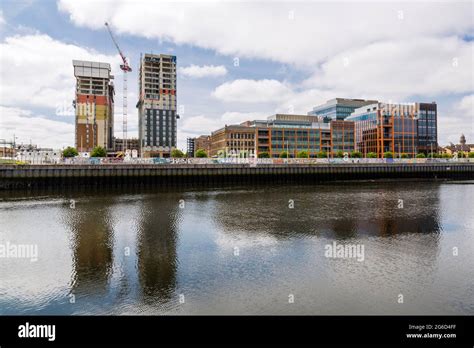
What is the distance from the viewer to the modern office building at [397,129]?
6924 inches

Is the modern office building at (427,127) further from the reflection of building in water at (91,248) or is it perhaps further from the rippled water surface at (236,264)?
the reflection of building in water at (91,248)

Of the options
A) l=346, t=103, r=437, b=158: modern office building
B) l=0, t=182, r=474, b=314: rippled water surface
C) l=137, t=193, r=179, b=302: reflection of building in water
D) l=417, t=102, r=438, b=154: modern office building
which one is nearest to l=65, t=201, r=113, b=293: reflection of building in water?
l=0, t=182, r=474, b=314: rippled water surface

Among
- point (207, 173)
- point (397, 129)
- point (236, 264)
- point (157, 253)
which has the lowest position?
point (236, 264)

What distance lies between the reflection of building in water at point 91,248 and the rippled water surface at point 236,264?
0.10 metres

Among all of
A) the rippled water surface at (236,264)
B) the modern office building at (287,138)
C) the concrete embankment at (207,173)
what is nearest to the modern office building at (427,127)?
the modern office building at (287,138)

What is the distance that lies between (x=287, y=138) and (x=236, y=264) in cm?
15650

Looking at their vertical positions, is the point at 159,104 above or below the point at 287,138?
above

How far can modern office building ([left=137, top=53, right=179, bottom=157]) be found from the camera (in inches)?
7554

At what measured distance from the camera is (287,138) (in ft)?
572

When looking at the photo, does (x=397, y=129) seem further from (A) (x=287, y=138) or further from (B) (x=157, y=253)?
(B) (x=157, y=253)

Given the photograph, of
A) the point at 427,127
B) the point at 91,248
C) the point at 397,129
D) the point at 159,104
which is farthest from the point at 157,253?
the point at 427,127
